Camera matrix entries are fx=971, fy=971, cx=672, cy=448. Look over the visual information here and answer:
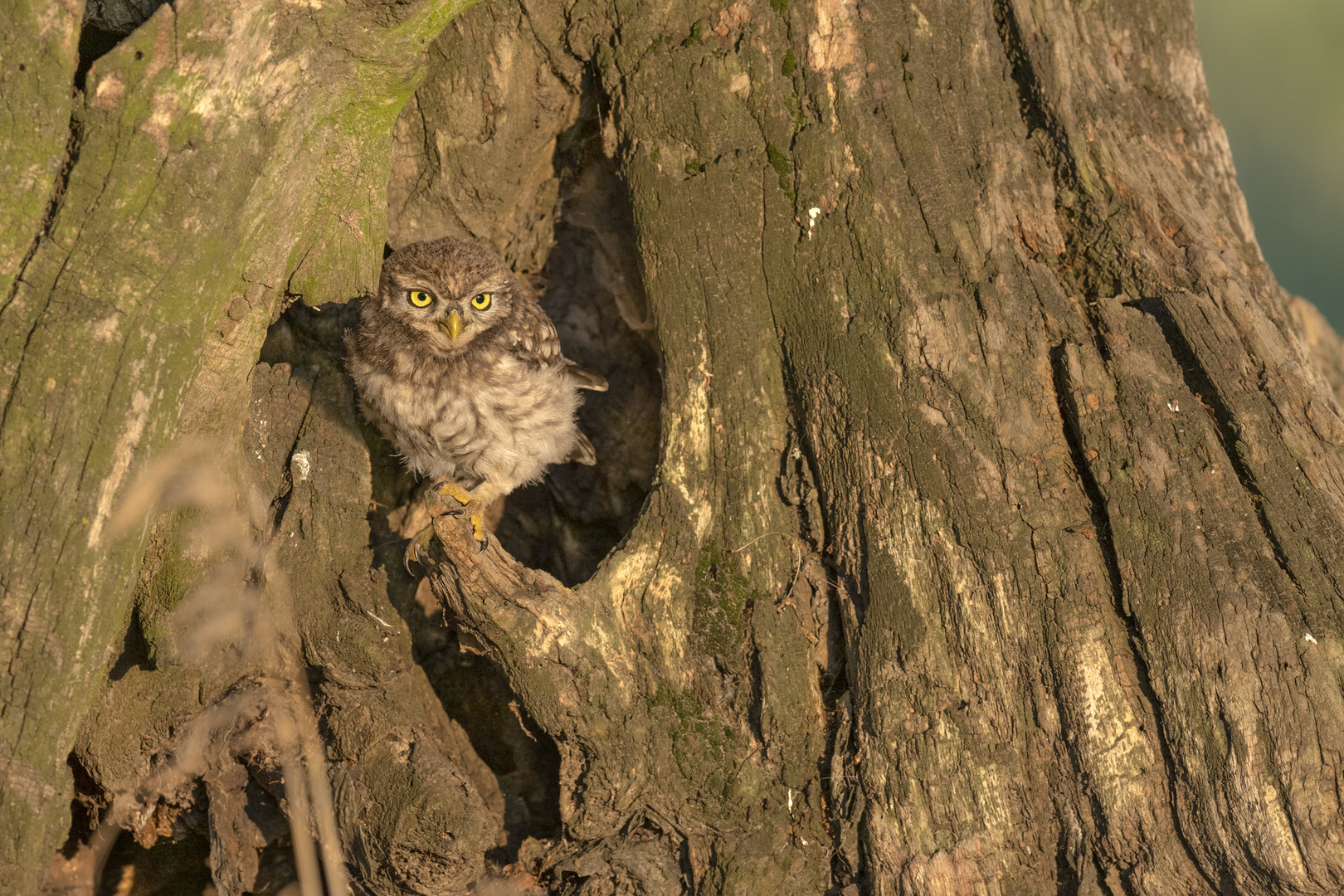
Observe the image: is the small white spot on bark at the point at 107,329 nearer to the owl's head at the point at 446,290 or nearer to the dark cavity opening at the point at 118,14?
the dark cavity opening at the point at 118,14

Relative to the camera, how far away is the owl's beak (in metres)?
3.36

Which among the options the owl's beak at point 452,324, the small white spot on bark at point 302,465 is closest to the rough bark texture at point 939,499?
the owl's beak at point 452,324

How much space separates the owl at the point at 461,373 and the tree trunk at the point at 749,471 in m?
0.22

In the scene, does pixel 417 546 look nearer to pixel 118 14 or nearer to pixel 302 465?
pixel 302 465

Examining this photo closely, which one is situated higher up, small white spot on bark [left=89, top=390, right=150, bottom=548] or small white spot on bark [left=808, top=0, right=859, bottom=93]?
small white spot on bark [left=808, top=0, right=859, bottom=93]

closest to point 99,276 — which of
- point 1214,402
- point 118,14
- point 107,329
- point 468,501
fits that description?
point 107,329

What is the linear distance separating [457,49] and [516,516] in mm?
1847

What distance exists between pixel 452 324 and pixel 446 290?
0.39ft

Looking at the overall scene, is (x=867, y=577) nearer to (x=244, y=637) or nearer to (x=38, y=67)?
(x=244, y=637)

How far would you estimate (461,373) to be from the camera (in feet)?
11.5

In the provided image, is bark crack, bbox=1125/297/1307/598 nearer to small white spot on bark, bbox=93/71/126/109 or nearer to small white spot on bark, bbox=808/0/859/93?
small white spot on bark, bbox=808/0/859/93

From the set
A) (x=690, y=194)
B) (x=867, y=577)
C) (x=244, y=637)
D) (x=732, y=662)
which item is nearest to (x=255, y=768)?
(x=244, y=637)

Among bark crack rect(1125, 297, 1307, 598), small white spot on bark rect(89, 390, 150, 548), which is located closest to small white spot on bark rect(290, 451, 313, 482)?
small white spot on bark rect(89, 390, 150, 548)

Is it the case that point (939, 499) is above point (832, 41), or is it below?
below
